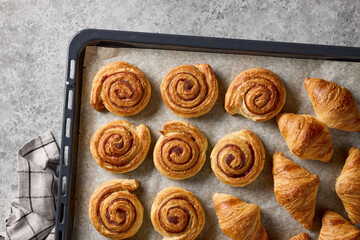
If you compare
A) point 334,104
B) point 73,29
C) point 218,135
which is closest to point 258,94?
point 218,135

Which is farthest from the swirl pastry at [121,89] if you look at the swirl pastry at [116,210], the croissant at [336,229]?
the croissant at [336,229]

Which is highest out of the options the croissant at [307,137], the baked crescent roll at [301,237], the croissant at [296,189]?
the croissant at [307,137]

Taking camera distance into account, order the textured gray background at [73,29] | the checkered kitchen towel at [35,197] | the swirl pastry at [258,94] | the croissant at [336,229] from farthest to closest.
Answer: the textured gray background at [73,29]
the checkered kitchen towel at [35,197]
the swirl pastry at [258,94]
the croissant at [336,229]

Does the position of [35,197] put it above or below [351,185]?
below

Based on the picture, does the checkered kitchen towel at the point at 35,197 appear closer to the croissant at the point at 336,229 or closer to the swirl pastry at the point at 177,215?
the swirl pastry at the point at 177,215

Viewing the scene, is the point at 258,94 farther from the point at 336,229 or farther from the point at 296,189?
the point at 336,229

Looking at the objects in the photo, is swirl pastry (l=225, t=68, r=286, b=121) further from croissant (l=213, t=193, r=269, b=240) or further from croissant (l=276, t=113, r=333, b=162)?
croissant (l=213, t=193, r=269, b=240)
